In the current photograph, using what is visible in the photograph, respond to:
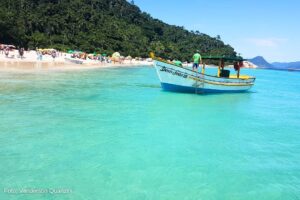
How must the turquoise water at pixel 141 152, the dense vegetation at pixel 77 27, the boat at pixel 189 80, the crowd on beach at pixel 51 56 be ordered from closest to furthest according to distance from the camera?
the turquoise water at pixel 141 152 → the boat at pixel 189 80 → the crowd on beach at pixel 51 56 → the dense vegetation at pixel 77 27

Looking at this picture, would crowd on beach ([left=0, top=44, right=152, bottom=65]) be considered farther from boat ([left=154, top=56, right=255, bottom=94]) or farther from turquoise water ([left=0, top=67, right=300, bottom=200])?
turquoise water ([left=0, top=67, right=300, bottom=200])

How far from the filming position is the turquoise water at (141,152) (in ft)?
19.3

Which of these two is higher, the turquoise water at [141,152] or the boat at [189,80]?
the boat at [189,80]

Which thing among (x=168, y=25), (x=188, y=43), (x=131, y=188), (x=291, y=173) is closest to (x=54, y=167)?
(x=131, y=188)

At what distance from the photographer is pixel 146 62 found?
88.1m

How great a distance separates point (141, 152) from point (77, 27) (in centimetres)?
8507

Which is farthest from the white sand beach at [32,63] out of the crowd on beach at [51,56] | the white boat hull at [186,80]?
the white boat hull at [186,80]

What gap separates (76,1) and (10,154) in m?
108

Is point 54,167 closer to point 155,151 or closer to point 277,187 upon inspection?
point 155,151

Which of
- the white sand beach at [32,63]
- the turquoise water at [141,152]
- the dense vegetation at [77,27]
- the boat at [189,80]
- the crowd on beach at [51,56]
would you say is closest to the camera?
the turquoise water at [141,152]

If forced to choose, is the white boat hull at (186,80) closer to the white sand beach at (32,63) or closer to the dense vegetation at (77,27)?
the white sand beach at (32,63)

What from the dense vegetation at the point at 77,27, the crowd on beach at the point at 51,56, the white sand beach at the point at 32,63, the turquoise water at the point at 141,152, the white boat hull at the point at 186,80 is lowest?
the turquoise water at the point at 141,152

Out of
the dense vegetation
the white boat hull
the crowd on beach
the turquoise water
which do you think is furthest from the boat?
the dense vegetation

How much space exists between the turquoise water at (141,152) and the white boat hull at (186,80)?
15.4ft
